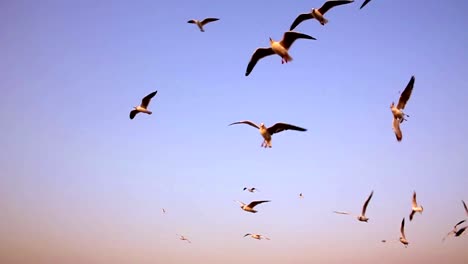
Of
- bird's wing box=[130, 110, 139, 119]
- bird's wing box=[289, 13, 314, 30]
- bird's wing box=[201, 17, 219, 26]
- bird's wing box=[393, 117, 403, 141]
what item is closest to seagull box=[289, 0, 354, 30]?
bird's wing box=[289, 13, 314, 30]

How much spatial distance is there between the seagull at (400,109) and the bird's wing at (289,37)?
4414mm

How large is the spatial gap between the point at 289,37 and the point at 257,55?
4.25ft

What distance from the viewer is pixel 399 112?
53.5 ft

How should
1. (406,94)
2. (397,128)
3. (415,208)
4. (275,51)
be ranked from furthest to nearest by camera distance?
(415,208)
(397,128)
(406,94)
(275,51)

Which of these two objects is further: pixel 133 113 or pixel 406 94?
pixel 133 113

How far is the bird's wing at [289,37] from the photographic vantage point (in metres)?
A: 14.7

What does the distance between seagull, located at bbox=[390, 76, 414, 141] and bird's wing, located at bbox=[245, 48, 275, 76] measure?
5165mm

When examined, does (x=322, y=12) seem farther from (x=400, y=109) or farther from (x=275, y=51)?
(x=400, y=109)

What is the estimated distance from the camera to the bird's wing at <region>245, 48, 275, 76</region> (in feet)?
49.9

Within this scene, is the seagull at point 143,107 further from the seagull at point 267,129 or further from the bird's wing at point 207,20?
the seagull at point 267,129

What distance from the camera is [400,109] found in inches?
643

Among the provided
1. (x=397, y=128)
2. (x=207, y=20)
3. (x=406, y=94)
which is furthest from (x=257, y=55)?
(x=207, y=20)

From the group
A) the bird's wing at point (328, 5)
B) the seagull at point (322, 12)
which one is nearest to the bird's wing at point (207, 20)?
the seagull at point (322, 12)

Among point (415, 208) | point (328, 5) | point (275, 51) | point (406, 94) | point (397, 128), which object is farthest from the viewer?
point (415, 208)
